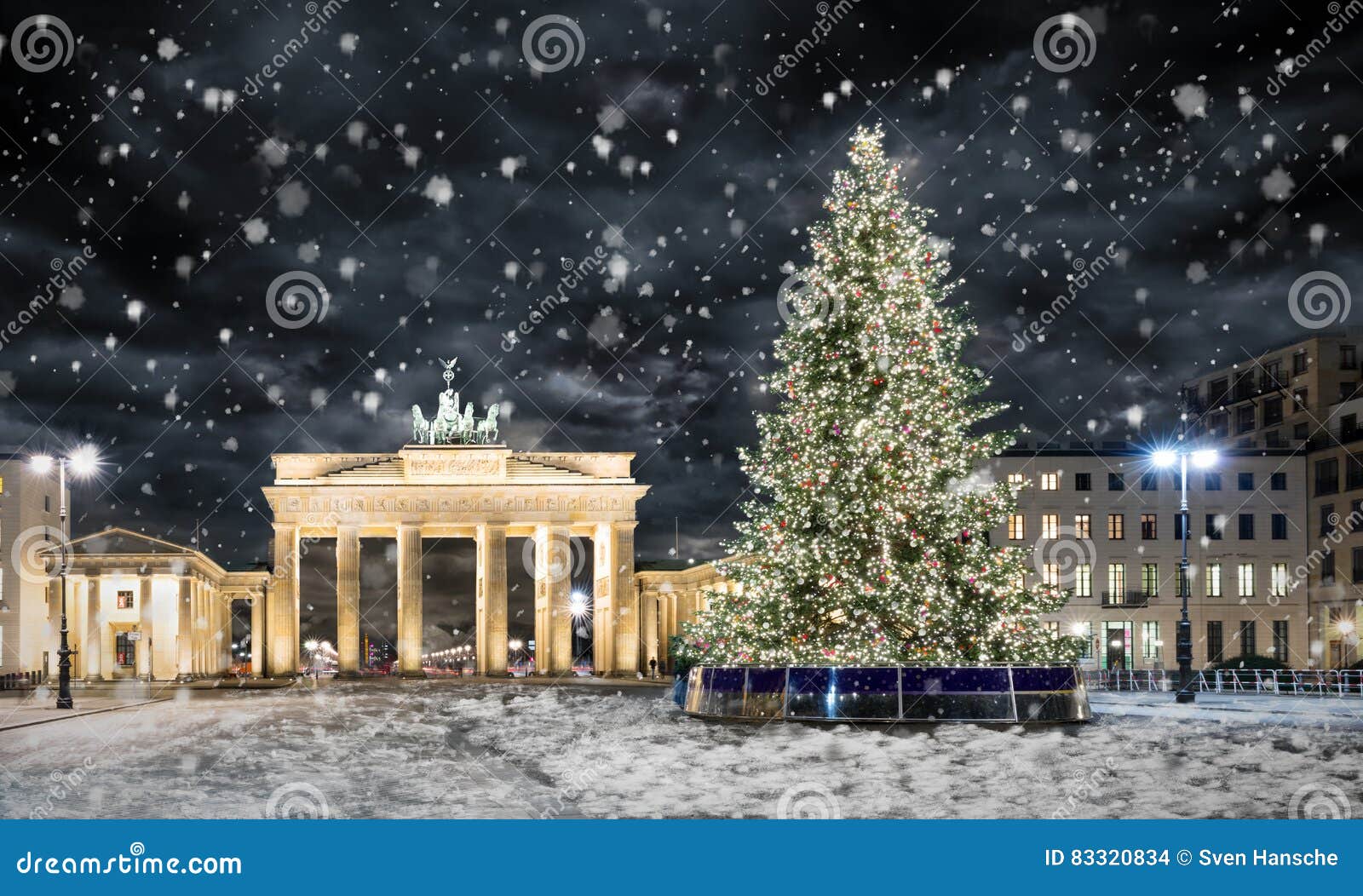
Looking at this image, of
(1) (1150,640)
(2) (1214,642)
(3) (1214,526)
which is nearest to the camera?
(2) (1214,642)

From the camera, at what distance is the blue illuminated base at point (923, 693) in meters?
26.6

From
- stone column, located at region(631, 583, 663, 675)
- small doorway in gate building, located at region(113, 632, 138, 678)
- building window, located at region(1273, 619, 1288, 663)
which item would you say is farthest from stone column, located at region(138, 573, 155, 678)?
building window, located at region(1273, 619, 1288, 663)

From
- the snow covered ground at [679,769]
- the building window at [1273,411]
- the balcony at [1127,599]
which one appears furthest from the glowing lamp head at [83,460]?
the building window at [1273,411]

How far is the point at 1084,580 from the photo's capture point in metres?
76.7

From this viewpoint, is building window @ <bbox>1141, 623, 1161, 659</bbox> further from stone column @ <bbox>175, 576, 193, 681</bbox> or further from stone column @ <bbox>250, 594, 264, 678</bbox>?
stone column @ <bbox>250, 594, 264, 678</bbox>

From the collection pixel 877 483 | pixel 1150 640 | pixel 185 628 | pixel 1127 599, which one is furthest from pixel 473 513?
pixel 877 483

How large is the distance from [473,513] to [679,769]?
231 ft

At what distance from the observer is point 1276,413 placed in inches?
3369

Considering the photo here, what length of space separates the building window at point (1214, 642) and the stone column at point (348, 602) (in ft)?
168

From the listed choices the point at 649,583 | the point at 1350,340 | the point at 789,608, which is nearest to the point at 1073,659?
the point at 789,608

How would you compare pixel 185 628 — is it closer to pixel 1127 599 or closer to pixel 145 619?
pixel 145 619

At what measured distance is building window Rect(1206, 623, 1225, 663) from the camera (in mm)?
76188

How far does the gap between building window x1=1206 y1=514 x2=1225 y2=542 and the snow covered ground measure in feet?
159

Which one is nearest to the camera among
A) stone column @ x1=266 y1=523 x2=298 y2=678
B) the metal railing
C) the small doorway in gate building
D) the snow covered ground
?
the snow covered ground
